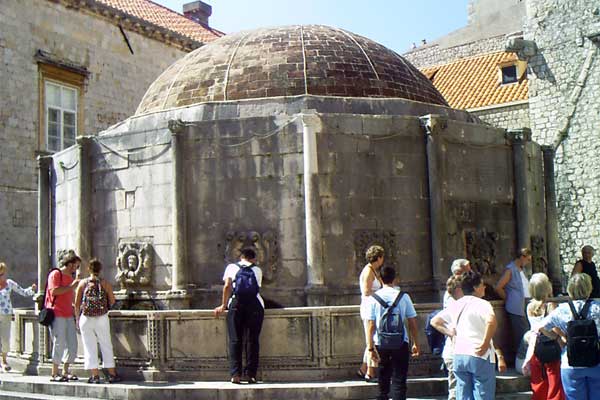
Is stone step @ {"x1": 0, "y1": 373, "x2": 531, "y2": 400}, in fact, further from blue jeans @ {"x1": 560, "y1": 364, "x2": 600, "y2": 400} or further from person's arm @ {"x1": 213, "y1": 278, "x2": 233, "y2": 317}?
blue jeans @ {"x1": 560, "y1": 364, "x2": 600, "y2": 400}

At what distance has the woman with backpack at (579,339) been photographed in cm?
636

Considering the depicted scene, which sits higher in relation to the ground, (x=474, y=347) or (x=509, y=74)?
(x=509, y=74)

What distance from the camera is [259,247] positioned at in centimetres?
1134

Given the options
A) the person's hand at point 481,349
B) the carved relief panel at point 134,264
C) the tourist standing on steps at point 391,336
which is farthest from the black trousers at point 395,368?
the carved relief panel at point 134,264

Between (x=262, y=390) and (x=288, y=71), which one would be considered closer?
(x=262, y=390)

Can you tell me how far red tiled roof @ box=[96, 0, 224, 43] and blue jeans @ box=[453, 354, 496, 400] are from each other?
946 inches

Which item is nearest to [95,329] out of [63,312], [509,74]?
[63,312]

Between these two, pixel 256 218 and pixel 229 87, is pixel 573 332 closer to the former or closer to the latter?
pixel 256 218

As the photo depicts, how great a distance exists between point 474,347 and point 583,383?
0.92 m

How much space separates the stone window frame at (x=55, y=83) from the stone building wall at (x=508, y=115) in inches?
628

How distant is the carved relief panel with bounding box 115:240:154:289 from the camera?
11844 millimetres

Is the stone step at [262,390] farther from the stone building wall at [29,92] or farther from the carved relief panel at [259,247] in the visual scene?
the stone building wall at [29,92]

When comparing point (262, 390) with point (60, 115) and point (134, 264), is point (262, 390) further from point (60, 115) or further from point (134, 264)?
point (60, 115)

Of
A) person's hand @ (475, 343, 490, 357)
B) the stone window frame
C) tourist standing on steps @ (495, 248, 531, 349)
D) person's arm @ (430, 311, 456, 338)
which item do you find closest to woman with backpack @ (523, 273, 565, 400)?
person's hand @ (475, 343, 490, 357)
